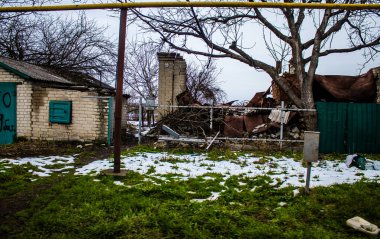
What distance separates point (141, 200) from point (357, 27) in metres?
11.1

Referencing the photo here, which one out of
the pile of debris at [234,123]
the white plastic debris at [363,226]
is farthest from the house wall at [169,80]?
the white plastic debris at [363,226]

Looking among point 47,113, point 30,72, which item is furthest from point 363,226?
point 30,72

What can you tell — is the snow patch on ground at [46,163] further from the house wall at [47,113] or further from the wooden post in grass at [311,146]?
the wooden post in grass at [311,146]

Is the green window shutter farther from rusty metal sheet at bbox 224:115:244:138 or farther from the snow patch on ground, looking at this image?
rusty metal sheet at bbox 224:115:244:138

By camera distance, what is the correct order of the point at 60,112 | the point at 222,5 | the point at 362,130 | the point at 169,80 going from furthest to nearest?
the point at 169,80
the point at 60,112
the point at 362,130
the point at 222,5

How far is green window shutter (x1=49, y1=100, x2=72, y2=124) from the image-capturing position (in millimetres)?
10453

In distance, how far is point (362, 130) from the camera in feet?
30.3

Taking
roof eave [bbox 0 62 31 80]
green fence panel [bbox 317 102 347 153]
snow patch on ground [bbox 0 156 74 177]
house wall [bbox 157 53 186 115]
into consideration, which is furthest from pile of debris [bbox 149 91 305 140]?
roof eave [bbox 0 62 31 80]

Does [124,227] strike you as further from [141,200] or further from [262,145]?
[262,145]

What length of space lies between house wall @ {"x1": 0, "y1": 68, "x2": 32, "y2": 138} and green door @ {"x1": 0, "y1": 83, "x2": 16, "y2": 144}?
9.8 inches

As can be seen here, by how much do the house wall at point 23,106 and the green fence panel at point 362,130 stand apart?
12.6m

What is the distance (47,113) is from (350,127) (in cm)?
1192

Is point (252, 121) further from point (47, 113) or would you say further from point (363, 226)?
point (47, 113)

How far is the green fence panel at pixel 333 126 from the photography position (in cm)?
923
